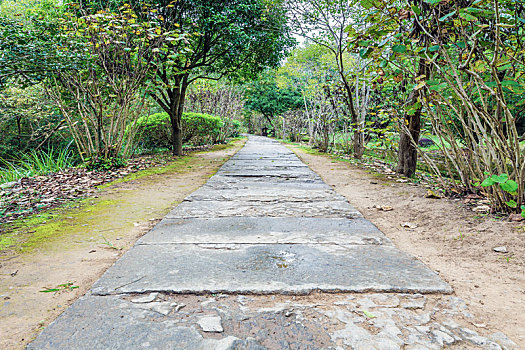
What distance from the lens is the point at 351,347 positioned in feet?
3.23

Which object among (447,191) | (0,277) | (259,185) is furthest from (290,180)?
(0,277)

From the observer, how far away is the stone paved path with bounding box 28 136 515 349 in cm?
102

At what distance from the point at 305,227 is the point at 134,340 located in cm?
145

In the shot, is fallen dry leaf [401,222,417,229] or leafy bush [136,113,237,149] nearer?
fallen dry leaf [401,222,417,229]

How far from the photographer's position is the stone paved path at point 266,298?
1.02 meters

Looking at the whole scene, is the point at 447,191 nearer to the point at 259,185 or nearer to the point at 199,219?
the point at 259,185

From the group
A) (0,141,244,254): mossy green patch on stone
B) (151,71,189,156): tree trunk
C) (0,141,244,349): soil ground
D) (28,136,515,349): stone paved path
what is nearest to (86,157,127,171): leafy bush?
(0,141,244,349): soil ground

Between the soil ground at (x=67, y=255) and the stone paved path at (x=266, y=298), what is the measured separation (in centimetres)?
12

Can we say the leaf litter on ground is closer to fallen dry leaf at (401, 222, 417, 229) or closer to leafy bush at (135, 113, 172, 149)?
fallen dry leaf at (401, 222, 417, 229)

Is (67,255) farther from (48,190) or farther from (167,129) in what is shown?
(167,129)

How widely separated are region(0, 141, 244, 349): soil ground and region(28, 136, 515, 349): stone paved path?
12cm

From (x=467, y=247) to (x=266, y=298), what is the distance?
140cm

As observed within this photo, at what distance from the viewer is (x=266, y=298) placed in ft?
4.17

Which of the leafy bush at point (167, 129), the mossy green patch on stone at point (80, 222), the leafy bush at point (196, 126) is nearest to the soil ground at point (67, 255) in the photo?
the mossy green patch on stone at point (80, 222)
